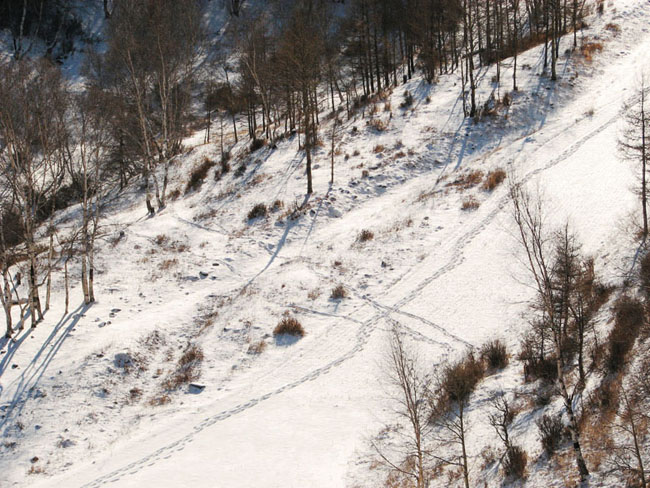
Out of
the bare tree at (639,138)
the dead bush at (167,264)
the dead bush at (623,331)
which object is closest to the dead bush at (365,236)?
the dead bush at (167,264)

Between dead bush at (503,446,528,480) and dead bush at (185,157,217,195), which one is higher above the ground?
dead bush at (185,157,217,195)

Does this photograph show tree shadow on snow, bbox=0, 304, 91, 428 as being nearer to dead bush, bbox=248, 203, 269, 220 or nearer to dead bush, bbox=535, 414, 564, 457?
dead bush, bbox=248, 203, 269, 220

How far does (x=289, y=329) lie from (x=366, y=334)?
2.90 m

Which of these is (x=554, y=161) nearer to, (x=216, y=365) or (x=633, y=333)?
(x=633, y=333)

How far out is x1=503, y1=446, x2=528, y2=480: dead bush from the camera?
10.6m

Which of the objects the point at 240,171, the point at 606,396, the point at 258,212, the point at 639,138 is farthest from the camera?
the point at 240,171

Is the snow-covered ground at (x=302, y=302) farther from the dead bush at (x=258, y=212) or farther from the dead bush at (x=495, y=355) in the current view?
the dead bush at (x=495, y=355)

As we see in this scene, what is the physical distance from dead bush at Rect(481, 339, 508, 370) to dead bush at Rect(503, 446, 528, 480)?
13.7 feet

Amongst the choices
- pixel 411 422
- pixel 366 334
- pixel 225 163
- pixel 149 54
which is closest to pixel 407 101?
pixel 225 163

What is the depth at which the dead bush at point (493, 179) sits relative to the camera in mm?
25141

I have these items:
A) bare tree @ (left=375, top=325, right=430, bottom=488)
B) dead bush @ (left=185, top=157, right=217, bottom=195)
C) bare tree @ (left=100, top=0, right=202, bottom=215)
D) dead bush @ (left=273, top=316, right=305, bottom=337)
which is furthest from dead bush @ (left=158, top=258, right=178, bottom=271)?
bare tree @ (left=375, top=325, right=430, bottom=488)

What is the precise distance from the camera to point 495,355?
15047mm

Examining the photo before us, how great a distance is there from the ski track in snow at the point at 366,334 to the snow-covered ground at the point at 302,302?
7 cm

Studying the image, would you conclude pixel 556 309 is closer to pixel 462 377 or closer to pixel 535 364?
pixel 535 364
